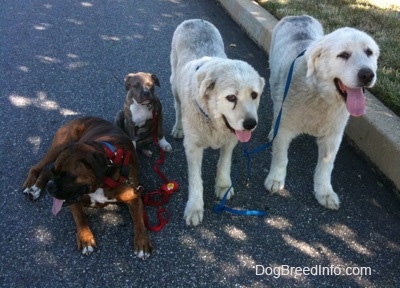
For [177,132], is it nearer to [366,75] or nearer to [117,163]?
[117,163]

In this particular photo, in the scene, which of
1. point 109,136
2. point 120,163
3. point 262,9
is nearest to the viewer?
point 120,163

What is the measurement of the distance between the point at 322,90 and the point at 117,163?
1917 millimetres

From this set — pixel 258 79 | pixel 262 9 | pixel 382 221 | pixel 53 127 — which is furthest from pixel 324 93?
pixel 262 9

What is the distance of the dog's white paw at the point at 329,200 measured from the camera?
12.6 ft

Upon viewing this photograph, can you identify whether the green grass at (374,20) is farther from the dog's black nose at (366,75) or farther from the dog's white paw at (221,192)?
the dog's white paw at (221,192)

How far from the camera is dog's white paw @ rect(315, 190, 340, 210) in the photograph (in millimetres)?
3826

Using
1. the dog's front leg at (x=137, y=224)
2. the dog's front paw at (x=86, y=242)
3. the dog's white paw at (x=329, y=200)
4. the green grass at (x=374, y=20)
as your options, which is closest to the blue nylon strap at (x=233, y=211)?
the dog's white paw at (x=329, y=200)

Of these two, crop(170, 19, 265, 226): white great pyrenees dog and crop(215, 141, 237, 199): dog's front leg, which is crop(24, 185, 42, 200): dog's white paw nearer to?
crop(170, 19, 265, 226): white great pyrenees dog

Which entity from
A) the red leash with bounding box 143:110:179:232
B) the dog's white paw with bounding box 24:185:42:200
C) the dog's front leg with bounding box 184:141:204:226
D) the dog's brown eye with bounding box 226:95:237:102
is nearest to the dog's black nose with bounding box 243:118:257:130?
the dog's brown eye with bounding box 226:95:237:102

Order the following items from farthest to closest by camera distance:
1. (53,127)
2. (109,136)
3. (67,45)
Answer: (67,45), (53,127), (109,136)

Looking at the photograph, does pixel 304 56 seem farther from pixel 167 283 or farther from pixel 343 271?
pixel 167 283

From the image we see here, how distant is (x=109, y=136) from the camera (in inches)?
145

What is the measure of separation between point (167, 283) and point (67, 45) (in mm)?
4996

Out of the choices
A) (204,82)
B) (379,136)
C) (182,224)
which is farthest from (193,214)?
(379,136)
